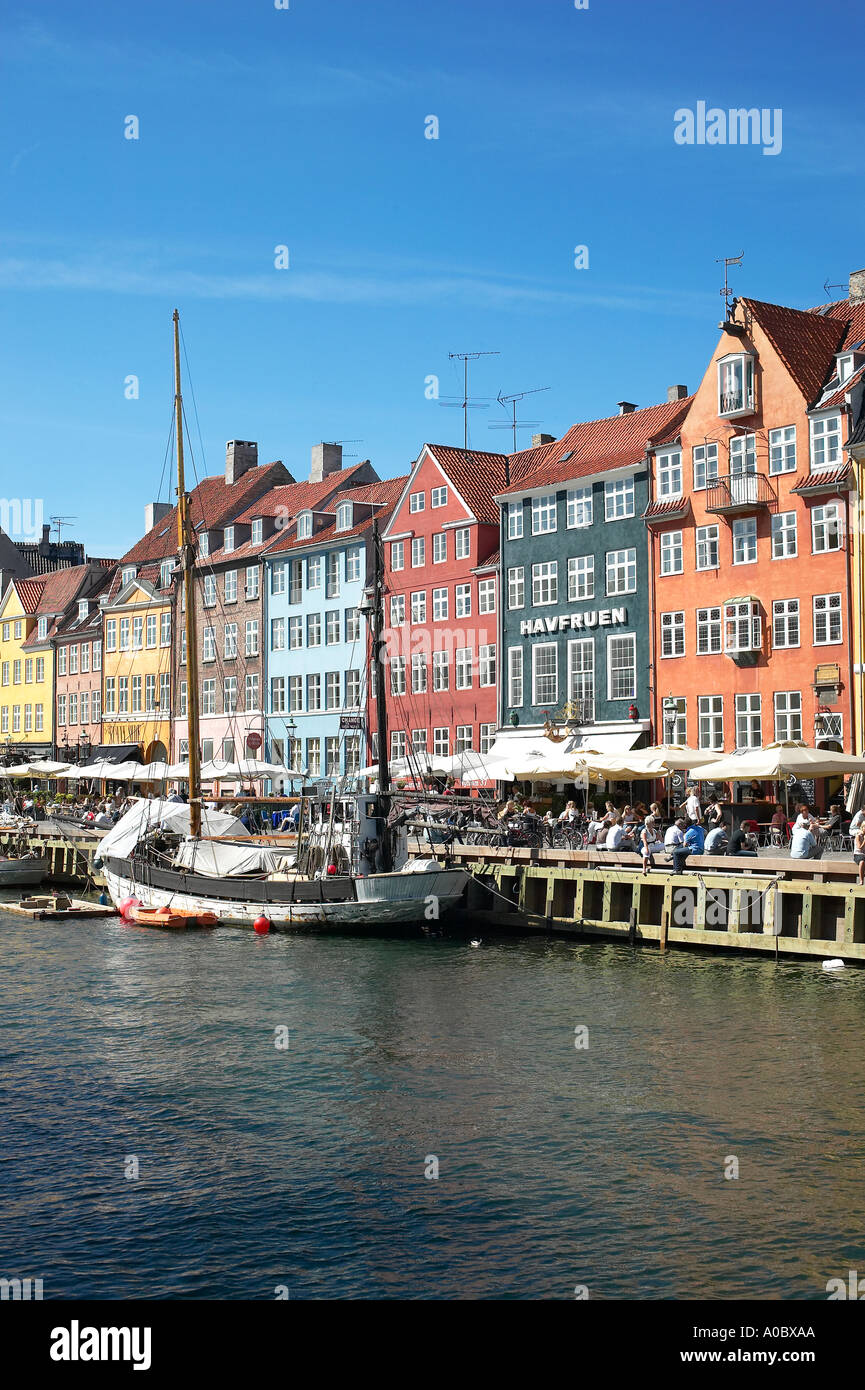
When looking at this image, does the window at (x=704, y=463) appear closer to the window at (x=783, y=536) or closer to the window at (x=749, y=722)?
the window at (x=783, y=536)

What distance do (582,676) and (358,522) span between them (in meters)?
19.7

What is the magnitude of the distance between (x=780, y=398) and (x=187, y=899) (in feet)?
79.5

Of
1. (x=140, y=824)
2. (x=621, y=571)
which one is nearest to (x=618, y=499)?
(x=621, y=571)

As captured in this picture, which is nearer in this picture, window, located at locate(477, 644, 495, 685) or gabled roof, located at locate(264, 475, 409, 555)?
window, located at locate(477, 644, 495, 685)

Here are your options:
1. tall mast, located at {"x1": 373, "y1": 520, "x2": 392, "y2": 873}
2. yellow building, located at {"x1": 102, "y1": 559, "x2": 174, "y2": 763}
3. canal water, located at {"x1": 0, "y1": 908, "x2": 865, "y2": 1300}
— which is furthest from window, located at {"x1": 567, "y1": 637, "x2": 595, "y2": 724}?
yellow building, located at {"x1": 102, "y1": 559, "x2": 174, "y2": 763}

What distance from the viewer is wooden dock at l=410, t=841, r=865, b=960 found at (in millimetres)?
29375

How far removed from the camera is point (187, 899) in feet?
133

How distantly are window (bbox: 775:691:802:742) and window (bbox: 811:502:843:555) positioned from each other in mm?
4471

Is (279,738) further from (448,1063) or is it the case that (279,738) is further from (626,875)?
(448,1063)

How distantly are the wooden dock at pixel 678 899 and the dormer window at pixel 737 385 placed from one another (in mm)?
18240

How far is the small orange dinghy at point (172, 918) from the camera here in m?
39.2

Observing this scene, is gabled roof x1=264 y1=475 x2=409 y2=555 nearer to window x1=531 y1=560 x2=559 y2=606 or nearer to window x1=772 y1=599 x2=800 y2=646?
window x1=531 y1=560 x2=559 y2=606

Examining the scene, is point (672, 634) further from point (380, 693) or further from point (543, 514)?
point (380, 693)
